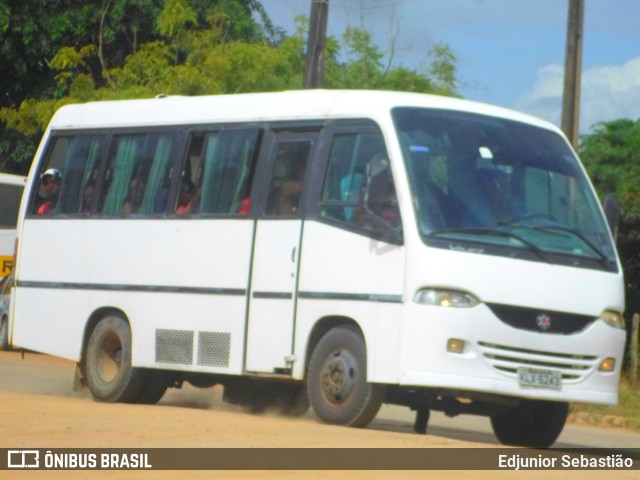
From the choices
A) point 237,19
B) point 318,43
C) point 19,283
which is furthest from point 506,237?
point 237,19

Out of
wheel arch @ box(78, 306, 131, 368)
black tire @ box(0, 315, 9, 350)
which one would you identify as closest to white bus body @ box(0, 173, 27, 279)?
black tire @ box(0, 315, 9, 350)

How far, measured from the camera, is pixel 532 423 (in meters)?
14.0

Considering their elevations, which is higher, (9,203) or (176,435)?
(9,203)

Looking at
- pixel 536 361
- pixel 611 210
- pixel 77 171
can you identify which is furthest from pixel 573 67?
pixel 536 361

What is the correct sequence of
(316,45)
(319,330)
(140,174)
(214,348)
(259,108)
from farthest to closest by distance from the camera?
1. (316,45)
2. (140,174)
3. (259,108)
4. (214,348)
5. (319,330)

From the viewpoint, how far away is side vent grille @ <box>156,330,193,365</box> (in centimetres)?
1498

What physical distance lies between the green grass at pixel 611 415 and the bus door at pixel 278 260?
617cm

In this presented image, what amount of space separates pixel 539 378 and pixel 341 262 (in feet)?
6.34

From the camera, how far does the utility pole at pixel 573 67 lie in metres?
22.5

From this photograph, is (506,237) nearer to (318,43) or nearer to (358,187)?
(358,187)

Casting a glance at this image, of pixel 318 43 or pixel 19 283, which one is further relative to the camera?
pixel 318 43

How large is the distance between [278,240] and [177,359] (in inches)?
72.8

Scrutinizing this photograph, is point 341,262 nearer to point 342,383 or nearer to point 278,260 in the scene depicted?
point 278,260

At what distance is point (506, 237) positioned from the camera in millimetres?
12742
